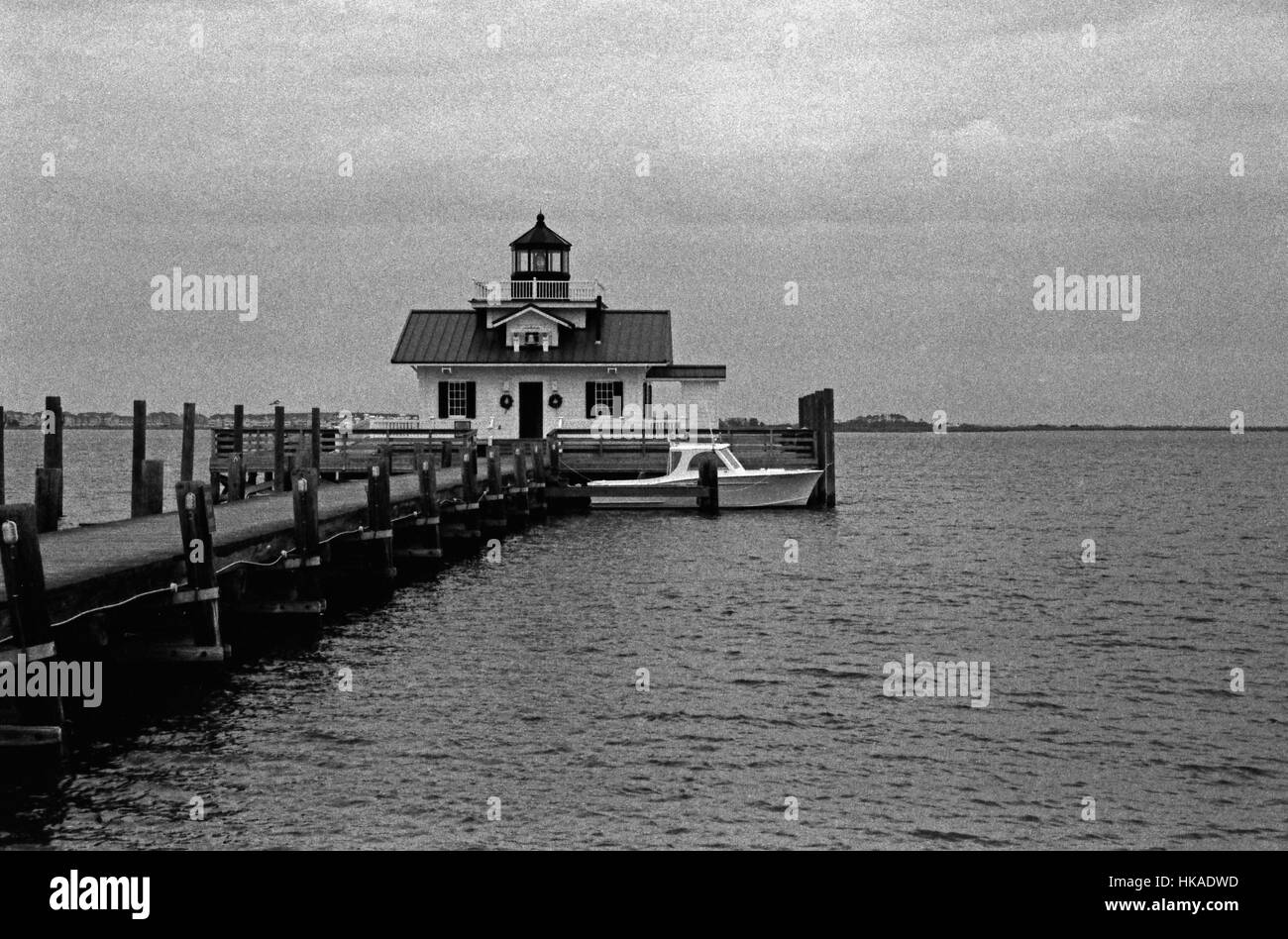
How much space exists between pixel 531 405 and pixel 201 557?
36.9 meters

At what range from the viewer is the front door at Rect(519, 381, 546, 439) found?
173 ft

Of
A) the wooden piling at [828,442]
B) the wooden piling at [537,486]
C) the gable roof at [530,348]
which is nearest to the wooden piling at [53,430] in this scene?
the wooden piling at [537,486]

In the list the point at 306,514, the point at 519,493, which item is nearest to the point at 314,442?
the point at 306,514

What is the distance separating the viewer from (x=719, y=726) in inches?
597

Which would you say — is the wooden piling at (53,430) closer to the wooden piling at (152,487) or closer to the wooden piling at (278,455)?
the wooden piling at (152,487)

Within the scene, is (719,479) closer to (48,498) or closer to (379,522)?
(379,522)

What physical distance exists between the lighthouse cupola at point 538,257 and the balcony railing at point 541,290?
762 mm

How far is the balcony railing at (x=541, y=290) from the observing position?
5406 cm

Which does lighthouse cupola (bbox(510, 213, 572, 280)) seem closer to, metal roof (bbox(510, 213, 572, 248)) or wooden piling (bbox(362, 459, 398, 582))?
metal roof (bbox(510, 213, 572, 248))

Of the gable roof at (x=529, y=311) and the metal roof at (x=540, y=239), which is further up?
the metal roof at (x=540, y=239)

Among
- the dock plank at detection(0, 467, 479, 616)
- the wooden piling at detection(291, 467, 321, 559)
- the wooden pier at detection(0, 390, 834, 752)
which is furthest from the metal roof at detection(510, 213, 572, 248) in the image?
the wooden piling at detection(291, 467, 321, 559)

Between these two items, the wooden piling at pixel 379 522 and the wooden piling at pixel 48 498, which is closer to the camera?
the wooden piling at pixel 48 498
